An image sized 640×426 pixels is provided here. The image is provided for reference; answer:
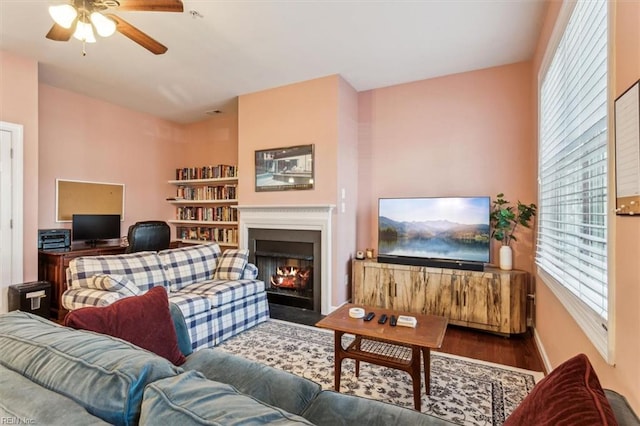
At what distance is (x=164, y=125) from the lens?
556 centimetres

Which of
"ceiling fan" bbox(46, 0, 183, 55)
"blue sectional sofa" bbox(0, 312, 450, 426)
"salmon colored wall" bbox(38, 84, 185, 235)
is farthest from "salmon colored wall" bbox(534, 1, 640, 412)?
"salmon colored wall" bbox(38, 84, 185, 235)

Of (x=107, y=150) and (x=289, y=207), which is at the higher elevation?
(x=107, y=150)

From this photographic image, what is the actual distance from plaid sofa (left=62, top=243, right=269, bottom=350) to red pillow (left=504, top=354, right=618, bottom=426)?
6.97ft

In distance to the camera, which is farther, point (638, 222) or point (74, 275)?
point (74, 275)

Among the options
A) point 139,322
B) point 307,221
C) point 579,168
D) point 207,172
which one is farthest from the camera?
point 207,172

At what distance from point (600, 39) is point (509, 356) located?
2.40 metres

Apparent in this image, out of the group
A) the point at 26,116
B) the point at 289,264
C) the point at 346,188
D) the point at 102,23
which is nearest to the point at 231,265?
the point at 289,264

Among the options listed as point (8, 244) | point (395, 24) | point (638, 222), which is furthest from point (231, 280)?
point (638, 222)

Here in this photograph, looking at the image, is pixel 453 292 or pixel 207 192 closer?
pixel 453 292

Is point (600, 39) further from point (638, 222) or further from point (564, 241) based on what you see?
point (564, 241)

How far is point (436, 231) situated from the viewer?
3436 mm

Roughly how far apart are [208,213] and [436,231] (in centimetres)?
377

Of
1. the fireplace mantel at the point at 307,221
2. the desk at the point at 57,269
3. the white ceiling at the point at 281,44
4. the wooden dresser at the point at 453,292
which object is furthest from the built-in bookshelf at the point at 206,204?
the wooden dresser at the point at 453,292

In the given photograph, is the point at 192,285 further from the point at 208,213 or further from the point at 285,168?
the point at 208,213
